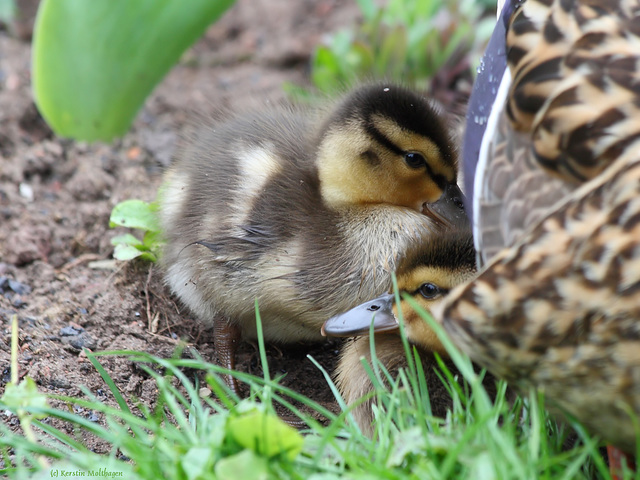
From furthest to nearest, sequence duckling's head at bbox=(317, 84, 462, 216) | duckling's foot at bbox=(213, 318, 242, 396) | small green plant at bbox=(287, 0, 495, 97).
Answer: small green plant at bbox=(287, 0, 495, 97)
duckling's foot at bbox=(213, 318, 242, 396)
duckling's head at bbox=(317, 84, 462, 216)

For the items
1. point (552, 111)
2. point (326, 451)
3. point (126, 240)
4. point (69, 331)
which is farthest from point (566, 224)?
point (126, 240)

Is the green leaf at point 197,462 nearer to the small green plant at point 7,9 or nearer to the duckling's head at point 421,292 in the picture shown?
the duckling's head at point 421,292

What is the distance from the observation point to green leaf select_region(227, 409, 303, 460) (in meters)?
1.47

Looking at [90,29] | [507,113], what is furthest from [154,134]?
[507,113]

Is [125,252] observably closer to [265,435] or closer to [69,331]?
[69,331]

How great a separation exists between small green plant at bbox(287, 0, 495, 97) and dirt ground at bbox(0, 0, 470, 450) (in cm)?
22

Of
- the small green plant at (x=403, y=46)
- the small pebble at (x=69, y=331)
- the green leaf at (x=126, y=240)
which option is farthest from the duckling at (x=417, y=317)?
the small green plant at (x=403, y=46)

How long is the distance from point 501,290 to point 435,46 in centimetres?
252

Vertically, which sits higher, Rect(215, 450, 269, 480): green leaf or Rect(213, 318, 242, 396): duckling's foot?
Rect(215, 450, 269, 480): green leaf

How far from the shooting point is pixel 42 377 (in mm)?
2123

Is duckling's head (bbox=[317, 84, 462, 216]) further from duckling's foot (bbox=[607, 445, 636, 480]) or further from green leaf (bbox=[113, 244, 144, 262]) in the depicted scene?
duckling's foot (bbox=[607, 445, 636, 480])

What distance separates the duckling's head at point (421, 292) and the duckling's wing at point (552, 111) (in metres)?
0.35

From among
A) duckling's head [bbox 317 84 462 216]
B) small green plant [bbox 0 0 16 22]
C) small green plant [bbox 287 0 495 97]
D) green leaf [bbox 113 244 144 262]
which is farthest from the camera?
small green plant [bbox 0 0 16 22]

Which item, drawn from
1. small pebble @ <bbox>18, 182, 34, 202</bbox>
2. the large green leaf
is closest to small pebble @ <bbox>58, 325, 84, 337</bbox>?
small pebble @ <bbox>18, 182, 34, 202</bbox>
